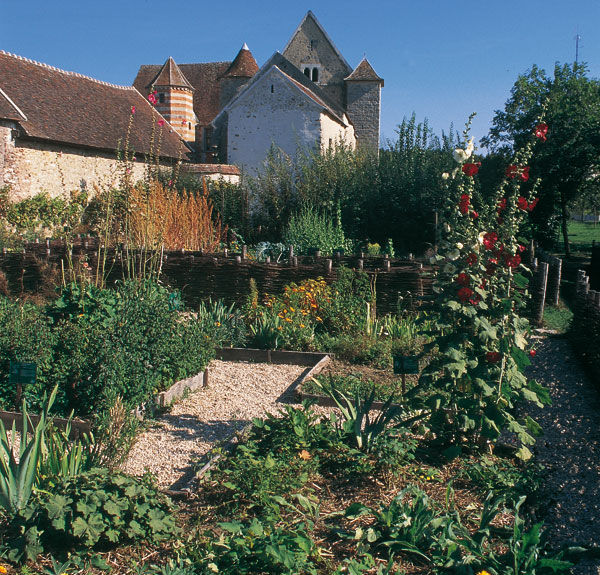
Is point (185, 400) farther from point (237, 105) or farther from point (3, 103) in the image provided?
point (237, 105)

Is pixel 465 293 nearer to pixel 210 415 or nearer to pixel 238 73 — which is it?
pixel 210 415

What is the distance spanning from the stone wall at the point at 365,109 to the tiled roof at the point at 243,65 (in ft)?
21.1

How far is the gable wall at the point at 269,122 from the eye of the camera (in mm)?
25969

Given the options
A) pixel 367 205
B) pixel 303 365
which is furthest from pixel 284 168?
pixel 303 365

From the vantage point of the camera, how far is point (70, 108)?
2192 centimetres

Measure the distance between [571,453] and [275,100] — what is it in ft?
78.3

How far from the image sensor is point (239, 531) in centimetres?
309

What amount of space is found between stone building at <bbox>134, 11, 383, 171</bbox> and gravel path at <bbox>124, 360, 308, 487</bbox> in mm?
16191

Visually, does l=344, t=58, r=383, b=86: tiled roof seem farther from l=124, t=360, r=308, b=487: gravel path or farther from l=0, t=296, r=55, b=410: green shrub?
l=0, t=296, r=55, b=410: green shrub

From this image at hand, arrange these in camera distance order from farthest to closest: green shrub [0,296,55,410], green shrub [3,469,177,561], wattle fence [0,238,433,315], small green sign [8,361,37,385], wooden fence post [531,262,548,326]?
wooden fence post [531,262,548,326], wattle fence [0,238,433,315], green shrub [0,296,55,410], small green sign [8,361,37,385], green shrub [3,469,177,561]

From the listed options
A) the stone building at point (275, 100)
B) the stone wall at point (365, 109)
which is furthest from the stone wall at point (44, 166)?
the stone wall at point (365, 109)

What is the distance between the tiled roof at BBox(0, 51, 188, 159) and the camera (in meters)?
19.7

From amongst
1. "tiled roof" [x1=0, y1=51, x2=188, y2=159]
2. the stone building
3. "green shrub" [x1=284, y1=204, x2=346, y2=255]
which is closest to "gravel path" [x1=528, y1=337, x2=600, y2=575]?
"green shrub" [x1=284, y1=204, x2=346, y2=255]

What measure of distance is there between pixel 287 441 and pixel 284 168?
14471 millimetres
